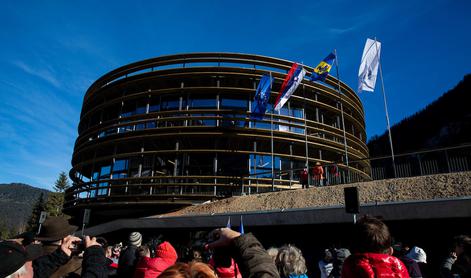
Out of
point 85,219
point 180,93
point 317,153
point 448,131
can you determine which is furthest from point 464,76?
→ point 85,219

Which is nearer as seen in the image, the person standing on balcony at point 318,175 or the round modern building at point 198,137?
the person standing on balcony at point 318,175

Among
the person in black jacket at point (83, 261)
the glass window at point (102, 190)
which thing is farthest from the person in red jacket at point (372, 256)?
the glass window at point (102, 190)

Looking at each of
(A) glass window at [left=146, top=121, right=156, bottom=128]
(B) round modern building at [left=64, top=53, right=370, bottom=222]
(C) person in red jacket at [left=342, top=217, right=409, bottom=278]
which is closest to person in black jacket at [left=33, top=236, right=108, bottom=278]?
(C) person in red jacket at [left=342, top=217, right=409, bottom=278]

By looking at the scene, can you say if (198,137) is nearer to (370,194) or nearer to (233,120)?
(233,120)

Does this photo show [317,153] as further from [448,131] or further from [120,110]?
[448,131]

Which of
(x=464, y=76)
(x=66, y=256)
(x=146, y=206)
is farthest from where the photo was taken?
(x=464, y=76)

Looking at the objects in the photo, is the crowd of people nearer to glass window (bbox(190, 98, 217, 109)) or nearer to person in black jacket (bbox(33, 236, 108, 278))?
person in black jacket (bbox(33, 236, 108, 278))

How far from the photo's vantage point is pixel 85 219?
50.6 feet

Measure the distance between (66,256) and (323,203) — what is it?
13.0 meters

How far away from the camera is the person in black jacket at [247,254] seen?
2248 mm

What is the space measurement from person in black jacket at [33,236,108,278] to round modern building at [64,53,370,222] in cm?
1798

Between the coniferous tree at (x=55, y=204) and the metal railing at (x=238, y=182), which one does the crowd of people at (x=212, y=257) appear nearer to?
the metal railing at (x=238, y=182)

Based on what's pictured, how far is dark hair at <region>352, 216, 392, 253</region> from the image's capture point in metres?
2.69

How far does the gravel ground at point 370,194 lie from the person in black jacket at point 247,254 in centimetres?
1238
